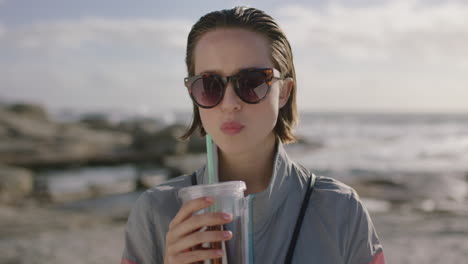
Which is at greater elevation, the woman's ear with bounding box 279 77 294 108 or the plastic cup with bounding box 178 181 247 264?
the woman's ear with bounding box 279 77 294 108

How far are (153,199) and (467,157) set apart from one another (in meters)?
22.9

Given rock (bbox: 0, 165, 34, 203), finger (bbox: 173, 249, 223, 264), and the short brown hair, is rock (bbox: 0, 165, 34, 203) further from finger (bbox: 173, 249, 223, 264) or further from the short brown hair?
finger (bbox: 173, 249, 223, 264)

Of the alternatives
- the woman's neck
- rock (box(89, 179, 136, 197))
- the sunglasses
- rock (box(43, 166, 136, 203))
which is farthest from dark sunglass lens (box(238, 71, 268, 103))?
rock (box(89, 179, 136, 197))

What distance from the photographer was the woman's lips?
5.16 feet

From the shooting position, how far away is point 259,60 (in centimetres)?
160

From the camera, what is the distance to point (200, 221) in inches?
48.9

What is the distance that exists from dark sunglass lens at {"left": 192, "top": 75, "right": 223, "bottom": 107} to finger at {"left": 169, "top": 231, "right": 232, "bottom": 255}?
1.62 ft

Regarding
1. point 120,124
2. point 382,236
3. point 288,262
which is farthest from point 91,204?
point 120,124

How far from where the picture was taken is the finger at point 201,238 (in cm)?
123

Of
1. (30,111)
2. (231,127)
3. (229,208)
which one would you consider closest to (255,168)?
(231,127)

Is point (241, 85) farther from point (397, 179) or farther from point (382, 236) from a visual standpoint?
point (397, 179)

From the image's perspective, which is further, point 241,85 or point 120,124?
point 120,124

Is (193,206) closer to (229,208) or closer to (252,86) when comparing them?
(229,208)

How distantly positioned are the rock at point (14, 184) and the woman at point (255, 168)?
11.1 meters
